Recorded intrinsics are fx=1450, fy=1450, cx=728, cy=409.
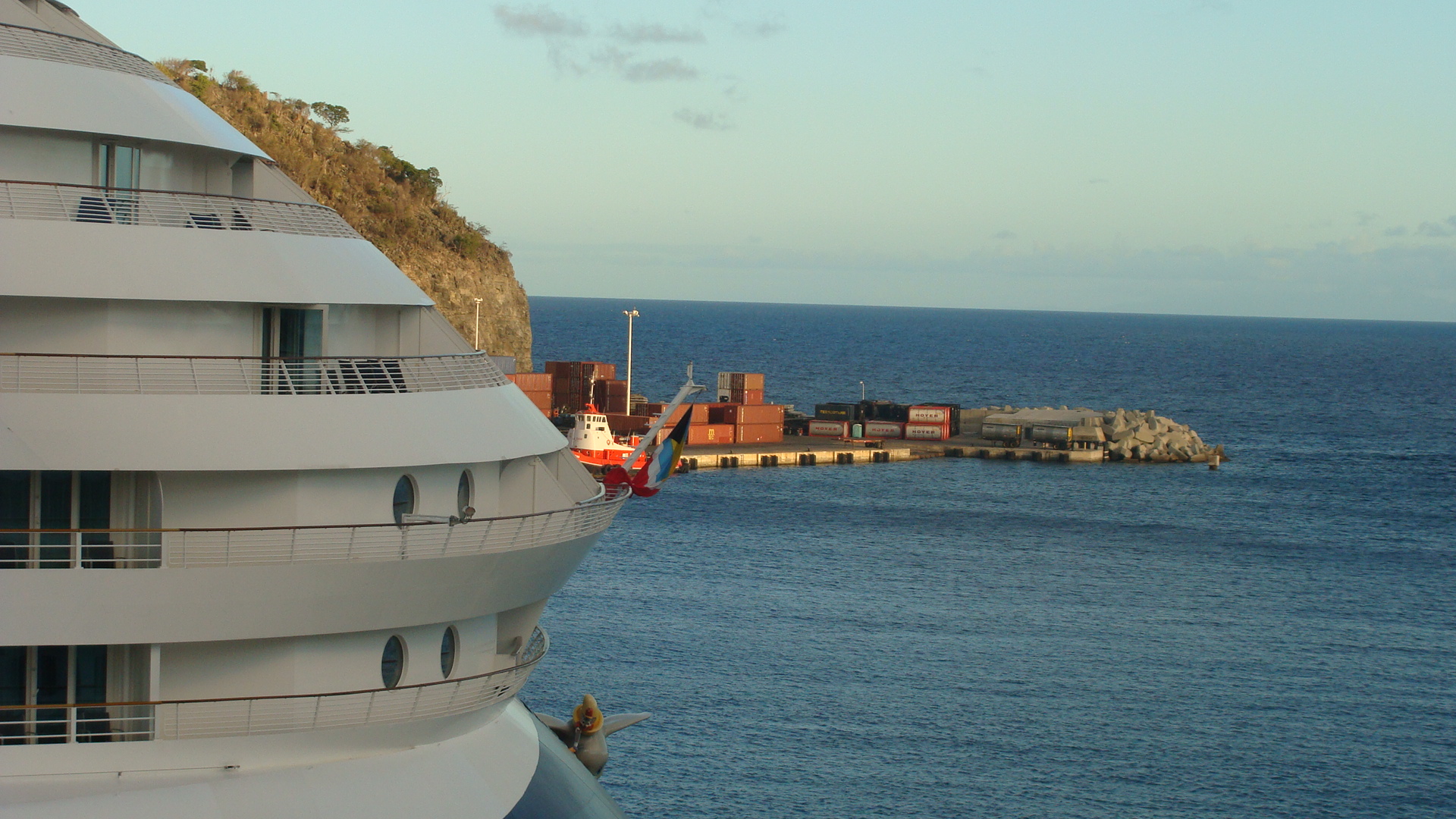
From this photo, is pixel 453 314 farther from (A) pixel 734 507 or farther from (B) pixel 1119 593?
(B) pixel 1119 593

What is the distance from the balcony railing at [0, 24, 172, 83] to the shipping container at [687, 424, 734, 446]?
81305mm

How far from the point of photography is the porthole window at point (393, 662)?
12.0m

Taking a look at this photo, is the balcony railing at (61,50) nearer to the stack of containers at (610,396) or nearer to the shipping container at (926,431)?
the stack of containers at (610,396)

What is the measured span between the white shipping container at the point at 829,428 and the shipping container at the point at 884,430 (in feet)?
6.92

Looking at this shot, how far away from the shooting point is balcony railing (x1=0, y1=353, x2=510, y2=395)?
1066 cm

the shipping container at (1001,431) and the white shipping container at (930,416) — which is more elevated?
the white shipping container at (930,416)

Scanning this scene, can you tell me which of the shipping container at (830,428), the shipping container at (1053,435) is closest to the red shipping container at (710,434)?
the shipping container at (830,428)

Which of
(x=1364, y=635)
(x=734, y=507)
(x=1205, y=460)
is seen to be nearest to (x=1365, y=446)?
(x=1205, y=460)

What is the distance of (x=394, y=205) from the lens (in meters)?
109

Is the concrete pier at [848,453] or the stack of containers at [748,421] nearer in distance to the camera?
the concrete pier at [848,453]

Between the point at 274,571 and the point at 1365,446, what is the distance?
114912 mm

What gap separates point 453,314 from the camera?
363ft

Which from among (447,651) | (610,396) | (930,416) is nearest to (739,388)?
(610,396)

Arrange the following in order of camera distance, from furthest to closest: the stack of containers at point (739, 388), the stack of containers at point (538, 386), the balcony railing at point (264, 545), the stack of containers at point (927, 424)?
the stack of containers at point (927, 424), the stack of containers at point (739, 388), the stack of containers at point (538, 386), the balcony railing at point (264, 545)
